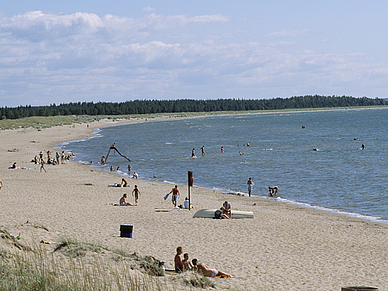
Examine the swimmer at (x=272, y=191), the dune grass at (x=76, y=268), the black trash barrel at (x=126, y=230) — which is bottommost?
the swimmer at (x=272, y=191)

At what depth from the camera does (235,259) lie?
517 inches

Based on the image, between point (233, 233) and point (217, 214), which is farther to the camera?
point (217, 214)

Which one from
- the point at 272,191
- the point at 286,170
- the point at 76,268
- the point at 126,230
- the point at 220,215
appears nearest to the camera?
the point at 76,268

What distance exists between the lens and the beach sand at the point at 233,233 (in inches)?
467

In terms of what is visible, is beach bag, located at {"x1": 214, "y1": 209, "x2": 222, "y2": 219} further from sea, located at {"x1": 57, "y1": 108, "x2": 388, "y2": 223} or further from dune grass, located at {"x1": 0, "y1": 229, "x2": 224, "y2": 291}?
dune grass, located at {"x1": 0, "y1": 229, "x2": 224, "y2": 291}

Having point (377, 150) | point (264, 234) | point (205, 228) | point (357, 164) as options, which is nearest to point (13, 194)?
point (205, 228)

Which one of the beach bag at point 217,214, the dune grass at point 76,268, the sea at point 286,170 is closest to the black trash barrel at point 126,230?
the dune grass at point 76,268

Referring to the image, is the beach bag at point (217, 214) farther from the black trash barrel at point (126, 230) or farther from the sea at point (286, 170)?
the sea at point (286, 170)

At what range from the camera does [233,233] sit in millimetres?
16438

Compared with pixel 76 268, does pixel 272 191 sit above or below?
below

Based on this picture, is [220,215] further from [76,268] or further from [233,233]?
[76,268]

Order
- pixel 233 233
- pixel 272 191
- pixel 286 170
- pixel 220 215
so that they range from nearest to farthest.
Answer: pixel 233 233, pixel 220 215, pixel 272 191, pixel 286 170

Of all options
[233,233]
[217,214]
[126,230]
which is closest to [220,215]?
[217,214]

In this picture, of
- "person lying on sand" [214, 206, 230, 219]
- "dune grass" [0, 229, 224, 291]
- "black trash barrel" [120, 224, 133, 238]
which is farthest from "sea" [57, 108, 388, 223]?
"dune grass" [0, 229, 224, 291]
